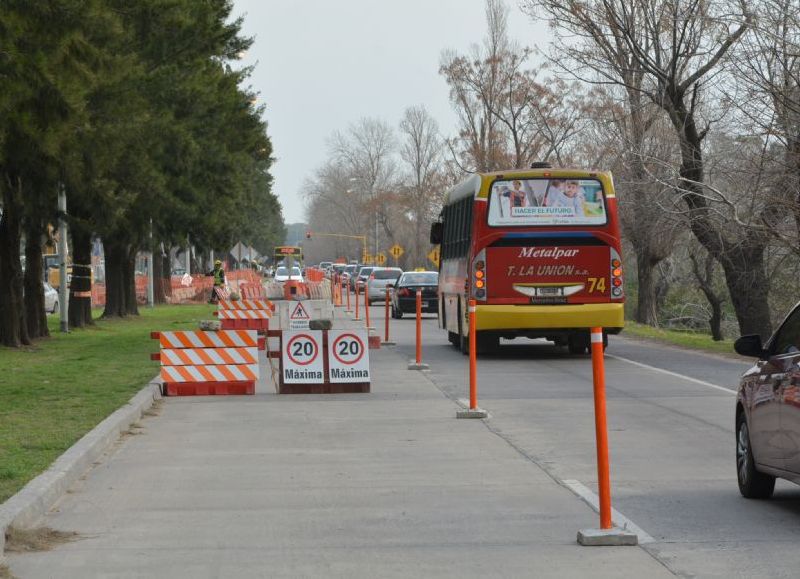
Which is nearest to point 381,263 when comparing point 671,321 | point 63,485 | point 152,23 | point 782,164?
point 671,321

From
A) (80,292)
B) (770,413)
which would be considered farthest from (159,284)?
(770,413)

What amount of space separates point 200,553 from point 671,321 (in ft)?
174

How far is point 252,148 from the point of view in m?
45.2

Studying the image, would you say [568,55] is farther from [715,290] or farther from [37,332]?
[715,290]

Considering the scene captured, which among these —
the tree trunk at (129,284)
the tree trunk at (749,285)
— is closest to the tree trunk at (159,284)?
the tree trunk at (129,284)

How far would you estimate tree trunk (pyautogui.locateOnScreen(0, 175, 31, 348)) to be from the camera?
2728cm

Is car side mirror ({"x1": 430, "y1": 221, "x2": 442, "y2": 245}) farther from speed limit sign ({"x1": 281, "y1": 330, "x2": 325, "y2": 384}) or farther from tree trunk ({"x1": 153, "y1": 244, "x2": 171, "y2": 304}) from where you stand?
tree trunk ({"x1": 153, "y1": 244, "x2": 171, "y2": 304})

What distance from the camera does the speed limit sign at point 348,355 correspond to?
18172 millimetres

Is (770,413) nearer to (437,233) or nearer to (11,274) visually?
(437,233)

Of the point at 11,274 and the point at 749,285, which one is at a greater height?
the point at 11,274

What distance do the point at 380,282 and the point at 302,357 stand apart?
136 feet

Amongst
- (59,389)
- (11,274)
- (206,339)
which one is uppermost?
(11,274)

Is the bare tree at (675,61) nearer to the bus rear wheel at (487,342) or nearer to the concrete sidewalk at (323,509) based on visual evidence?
the bus rear wheel at (487,342)

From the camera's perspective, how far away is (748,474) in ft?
31.3
